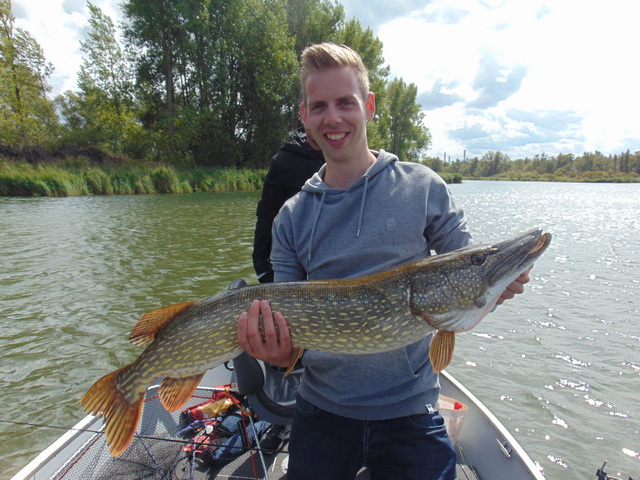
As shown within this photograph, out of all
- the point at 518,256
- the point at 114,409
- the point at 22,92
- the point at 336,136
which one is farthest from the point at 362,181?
the point at 22,92

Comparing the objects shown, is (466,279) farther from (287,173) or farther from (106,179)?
(106,179)

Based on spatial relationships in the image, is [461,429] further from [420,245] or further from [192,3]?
[192,3]

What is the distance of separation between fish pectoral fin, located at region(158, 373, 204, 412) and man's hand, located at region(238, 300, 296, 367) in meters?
0.32

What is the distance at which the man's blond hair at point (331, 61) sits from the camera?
1.50m

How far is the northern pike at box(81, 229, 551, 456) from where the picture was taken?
1.39m

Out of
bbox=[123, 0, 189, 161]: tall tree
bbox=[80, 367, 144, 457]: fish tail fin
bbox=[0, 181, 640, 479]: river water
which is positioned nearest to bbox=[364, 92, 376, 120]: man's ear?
bbox=[80, 367, 144, 457]: fish tail fin

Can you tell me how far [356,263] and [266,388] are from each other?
1305 millimetres

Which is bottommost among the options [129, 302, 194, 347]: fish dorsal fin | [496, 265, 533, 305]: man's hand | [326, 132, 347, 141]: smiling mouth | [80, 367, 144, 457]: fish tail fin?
[80, 367, 144, 457]: fish tail fin

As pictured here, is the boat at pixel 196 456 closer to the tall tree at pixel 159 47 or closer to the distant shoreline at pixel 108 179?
the distant shoreline at pixel 108 179

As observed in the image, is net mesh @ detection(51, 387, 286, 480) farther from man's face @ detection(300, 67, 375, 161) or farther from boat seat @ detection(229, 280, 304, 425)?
man's face @ detection(300, 67, 375, 161)

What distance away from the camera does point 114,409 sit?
1595mm

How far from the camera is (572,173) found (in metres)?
93.1

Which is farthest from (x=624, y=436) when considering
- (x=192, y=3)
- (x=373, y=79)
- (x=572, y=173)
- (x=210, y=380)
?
(x=572, y=173)

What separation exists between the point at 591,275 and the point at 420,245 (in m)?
8.56
